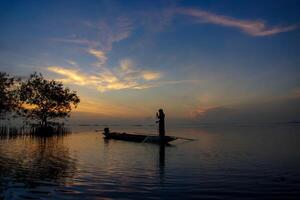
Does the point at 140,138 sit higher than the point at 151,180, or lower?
higher

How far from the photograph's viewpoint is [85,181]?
1203cm

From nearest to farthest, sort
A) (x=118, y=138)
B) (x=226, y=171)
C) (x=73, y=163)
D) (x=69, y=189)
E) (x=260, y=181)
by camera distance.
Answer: (x=69, y=189) → (x=260, y=181) → (x=226, y=171) → (x=73, y=163) → (x=118, y=138)

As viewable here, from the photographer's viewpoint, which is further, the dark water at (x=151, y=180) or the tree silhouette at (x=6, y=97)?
the tree silhouette at (x=6, y=97)

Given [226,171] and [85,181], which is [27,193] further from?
[226,171]

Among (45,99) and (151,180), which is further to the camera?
(45,99)

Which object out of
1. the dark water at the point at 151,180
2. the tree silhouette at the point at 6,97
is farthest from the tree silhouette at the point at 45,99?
the dark water at the point at 151,180

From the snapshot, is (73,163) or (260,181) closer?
(260,181)

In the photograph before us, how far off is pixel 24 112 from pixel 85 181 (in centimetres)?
4813

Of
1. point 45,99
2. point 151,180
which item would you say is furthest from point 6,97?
point 151,180

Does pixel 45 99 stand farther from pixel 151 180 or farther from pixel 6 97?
pixel 151 180

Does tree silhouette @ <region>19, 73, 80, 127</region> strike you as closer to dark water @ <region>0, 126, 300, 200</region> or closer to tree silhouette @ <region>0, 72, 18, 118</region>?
tree silhouette @ <region>0, 72, 18, 118</region>

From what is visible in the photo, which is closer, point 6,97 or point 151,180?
point 151,180

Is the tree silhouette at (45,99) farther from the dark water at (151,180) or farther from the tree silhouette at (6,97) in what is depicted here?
the dark water at (151,180)

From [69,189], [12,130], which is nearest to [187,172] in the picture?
[69,189]
